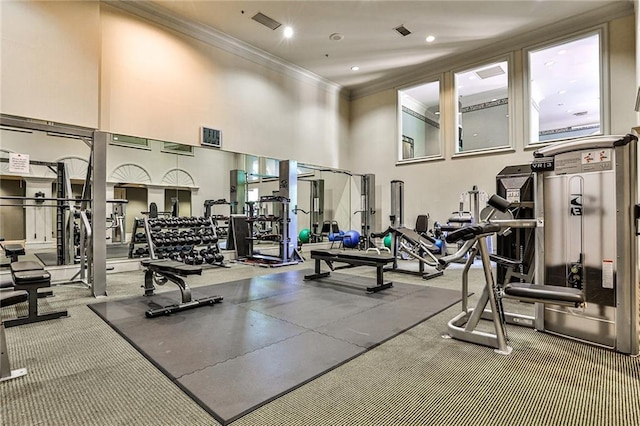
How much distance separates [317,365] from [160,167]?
18.6 ft

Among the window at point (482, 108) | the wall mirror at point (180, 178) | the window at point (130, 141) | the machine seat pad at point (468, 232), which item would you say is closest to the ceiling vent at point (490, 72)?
the window at point (482, 108)

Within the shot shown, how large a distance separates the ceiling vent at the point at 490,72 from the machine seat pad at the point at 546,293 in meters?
7.16

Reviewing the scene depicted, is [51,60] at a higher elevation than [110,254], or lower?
higher

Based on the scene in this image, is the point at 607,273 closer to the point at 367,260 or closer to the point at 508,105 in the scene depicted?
the point at 367,260

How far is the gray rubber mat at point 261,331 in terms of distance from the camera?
185 cm

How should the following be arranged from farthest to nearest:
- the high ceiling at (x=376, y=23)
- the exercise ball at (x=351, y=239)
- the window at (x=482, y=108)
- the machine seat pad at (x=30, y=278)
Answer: the exercise ball at (x=351, y=239) → the window at (x=482, y=108) → the high ceiling at (x=376, y=23) → the machine seat pad at (x=30, y=278)

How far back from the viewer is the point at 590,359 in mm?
2166

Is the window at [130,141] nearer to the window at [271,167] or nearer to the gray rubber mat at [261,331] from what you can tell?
the window at [271,167]

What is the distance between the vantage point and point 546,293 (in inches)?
85.7

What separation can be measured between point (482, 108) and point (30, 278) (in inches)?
411

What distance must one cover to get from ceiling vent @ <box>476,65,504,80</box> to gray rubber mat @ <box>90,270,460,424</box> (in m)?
6.25

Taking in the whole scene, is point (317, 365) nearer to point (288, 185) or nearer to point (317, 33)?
point (288, 185)

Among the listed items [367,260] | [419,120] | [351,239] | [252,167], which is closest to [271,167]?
[252,167]

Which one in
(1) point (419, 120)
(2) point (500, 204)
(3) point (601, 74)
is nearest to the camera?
(2) point (500, 204)
